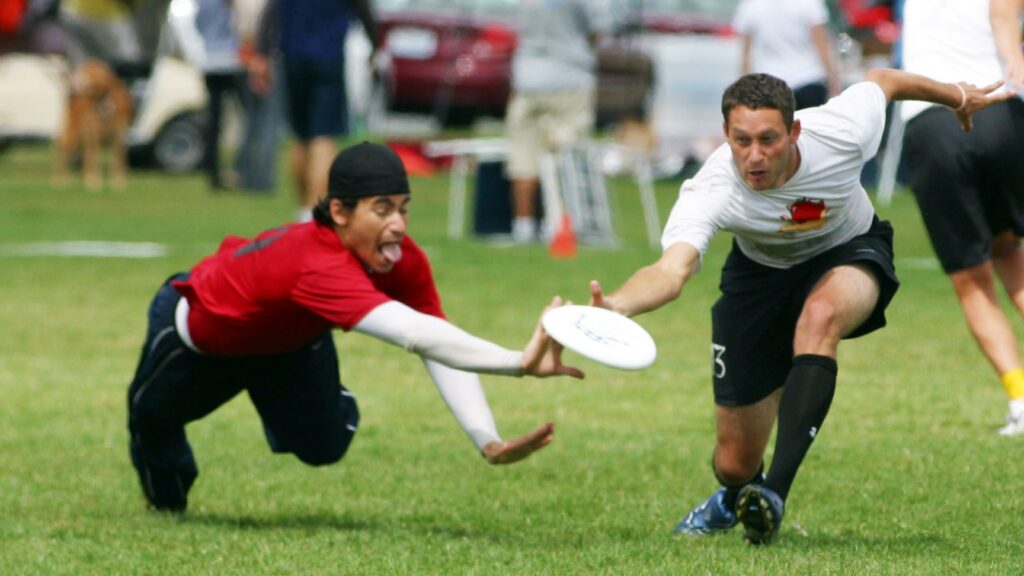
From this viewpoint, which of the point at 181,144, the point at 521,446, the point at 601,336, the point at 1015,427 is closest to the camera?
the point at 601,336

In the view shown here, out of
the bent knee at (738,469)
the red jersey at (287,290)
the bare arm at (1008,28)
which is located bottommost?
the bent knee at (738,469)

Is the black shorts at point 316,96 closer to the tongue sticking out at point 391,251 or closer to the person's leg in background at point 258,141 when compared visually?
the person's leg in background at point 258,141

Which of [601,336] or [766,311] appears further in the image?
[766,311]

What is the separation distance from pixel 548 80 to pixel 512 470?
845cm

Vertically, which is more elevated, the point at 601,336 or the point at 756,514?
the point at 601,336

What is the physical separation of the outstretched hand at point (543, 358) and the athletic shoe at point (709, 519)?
99 centimetres

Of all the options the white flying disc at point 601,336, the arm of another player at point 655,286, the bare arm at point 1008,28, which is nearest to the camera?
the white flying disc at point 601,336

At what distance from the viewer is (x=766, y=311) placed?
587 cm

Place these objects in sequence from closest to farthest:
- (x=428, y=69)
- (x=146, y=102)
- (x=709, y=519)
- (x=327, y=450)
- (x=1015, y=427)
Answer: (x=709, y=519), (x=327, y=450), (x=1015, y=427), (x=146, y=102), (x=428, y=69)

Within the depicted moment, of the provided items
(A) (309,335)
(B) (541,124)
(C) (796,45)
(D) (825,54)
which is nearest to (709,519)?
(A) (309,335)

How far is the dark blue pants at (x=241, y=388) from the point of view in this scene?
20.5ft

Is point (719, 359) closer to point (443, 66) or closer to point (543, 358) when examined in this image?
point (543, 358)

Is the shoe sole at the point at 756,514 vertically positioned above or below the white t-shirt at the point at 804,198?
below

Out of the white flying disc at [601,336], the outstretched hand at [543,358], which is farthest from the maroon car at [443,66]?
the white flying disc at [601,336]
